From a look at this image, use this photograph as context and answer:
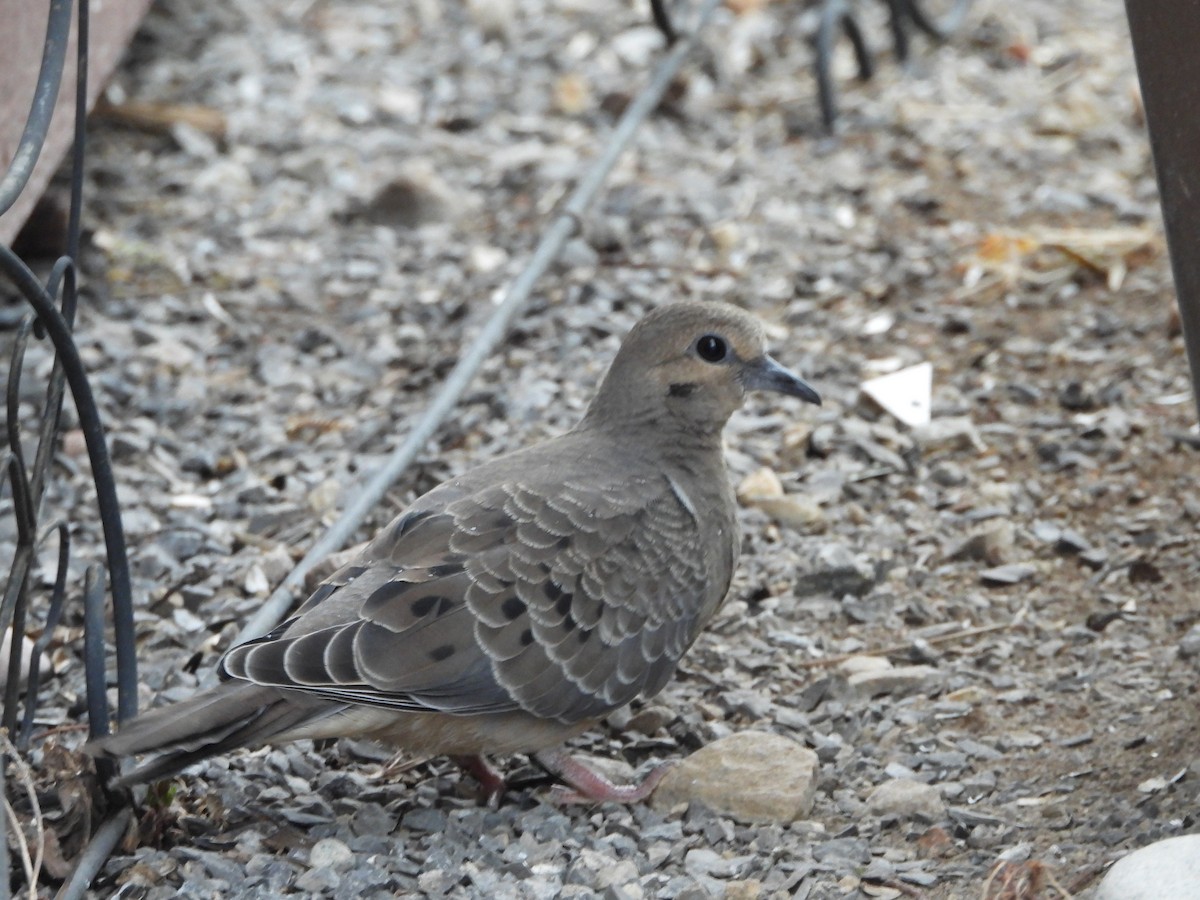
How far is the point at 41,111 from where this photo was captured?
8.80 ft

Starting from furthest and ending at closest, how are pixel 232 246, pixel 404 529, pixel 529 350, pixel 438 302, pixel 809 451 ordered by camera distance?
pixel 232 246 → pixel 438 302 → pixel 529 350 → pixel 809 451 → pixel 404 529

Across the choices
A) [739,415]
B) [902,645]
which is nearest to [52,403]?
[902,645]

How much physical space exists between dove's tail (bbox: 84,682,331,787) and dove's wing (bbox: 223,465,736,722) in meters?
0.04

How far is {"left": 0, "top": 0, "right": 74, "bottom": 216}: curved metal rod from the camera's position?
255 cm

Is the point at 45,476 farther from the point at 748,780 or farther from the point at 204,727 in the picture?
the point at 748,780

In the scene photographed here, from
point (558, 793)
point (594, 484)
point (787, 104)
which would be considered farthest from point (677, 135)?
point (558, 793)

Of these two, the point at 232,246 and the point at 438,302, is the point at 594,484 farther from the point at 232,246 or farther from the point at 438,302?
the point at 232,246

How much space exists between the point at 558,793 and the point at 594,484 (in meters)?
0.64

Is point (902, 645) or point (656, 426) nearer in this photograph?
point (656, 426)

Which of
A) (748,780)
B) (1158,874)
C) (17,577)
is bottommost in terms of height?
(748,780)

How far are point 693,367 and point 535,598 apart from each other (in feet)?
2.38

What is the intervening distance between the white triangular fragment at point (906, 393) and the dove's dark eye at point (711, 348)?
123cm

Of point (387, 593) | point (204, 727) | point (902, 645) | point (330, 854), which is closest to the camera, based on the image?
point (204, 727)

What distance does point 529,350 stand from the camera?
503 centimetres
